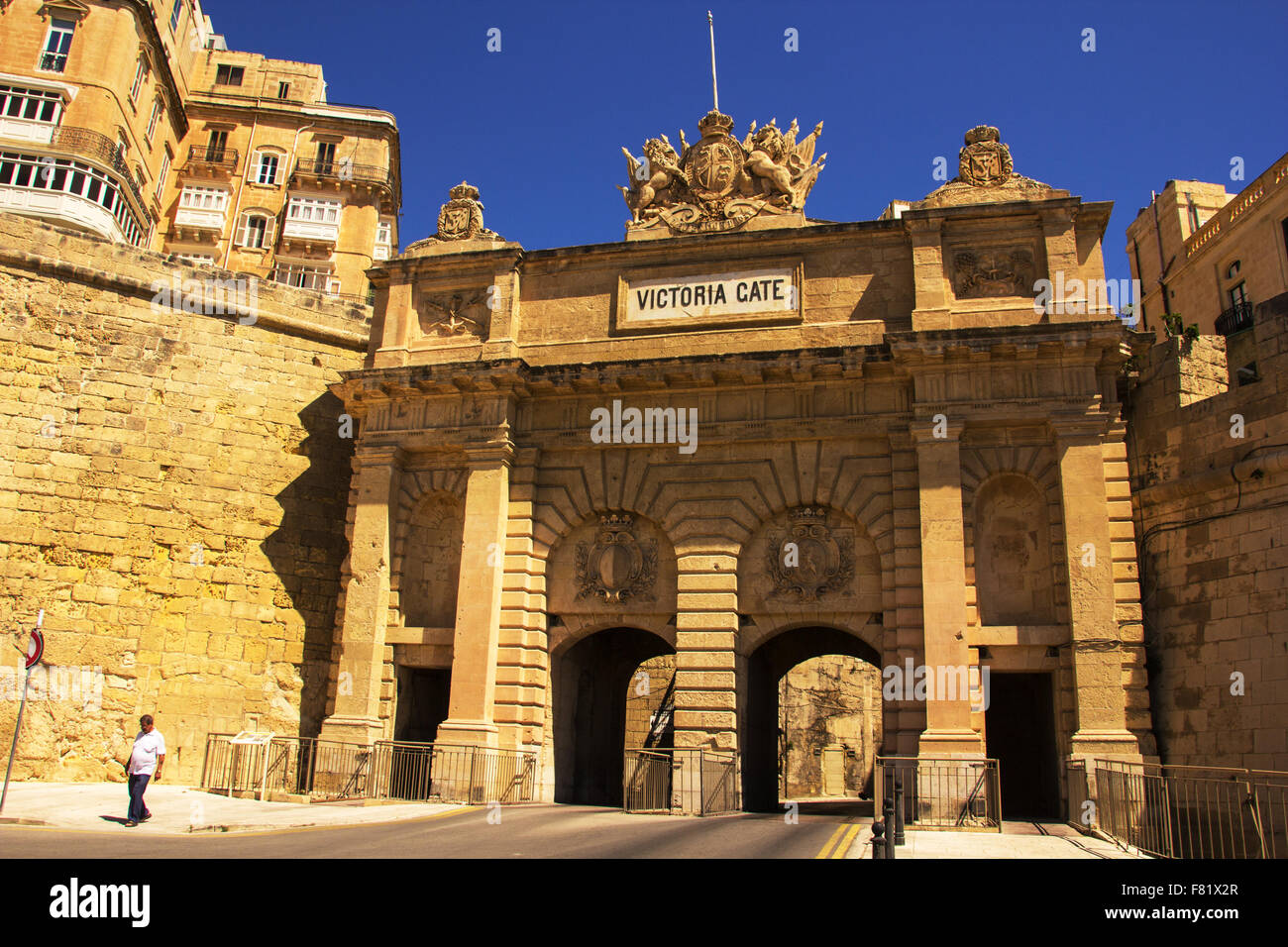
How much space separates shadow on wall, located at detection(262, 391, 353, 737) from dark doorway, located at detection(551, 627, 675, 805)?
5.67 metres

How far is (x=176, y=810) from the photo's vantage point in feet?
53.2

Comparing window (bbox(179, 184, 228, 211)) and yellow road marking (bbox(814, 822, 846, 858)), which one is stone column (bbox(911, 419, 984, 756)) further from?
window (bbox(179, 184, 228, 211))

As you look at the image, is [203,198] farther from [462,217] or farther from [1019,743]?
[1019,743]

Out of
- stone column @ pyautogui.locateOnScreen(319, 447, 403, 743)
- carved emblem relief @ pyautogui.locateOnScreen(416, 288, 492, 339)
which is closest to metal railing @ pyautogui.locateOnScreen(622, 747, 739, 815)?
stone column @ pyautogui.locateOnScreen(319, 447, 403, 743)

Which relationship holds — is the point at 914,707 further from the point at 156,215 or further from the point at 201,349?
the point at 156,215

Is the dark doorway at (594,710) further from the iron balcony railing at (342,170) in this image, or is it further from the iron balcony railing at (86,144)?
the iron balcony railing at (342,170)

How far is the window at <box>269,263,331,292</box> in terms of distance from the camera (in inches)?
1761

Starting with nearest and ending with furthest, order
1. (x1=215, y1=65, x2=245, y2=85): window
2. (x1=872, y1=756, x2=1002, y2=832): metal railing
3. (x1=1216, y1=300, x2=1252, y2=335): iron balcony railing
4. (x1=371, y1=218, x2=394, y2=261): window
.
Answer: (x1=872, y1=756, x2=1002, y2=832): metal railing, (x1=1216, y1=300, x2=1252, y2=335): iron balcony railing, (x1=371, y1=218, x2=394, y2=261): window, (x1=215, y1=65, x2=245, y2=85): window

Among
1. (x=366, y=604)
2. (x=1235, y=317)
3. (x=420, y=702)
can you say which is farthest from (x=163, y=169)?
(x=1235, y=317)

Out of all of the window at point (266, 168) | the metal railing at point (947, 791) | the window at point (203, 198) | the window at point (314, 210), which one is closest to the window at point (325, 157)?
the window at point (314, 210)

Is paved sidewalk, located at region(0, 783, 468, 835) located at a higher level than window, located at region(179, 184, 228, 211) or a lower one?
lower

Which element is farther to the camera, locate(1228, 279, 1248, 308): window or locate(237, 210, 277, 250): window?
locate(237, 210, 277, 250): window

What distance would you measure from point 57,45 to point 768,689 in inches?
1501

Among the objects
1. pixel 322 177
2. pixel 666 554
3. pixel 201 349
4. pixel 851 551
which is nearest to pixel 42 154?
pixel 322 177
